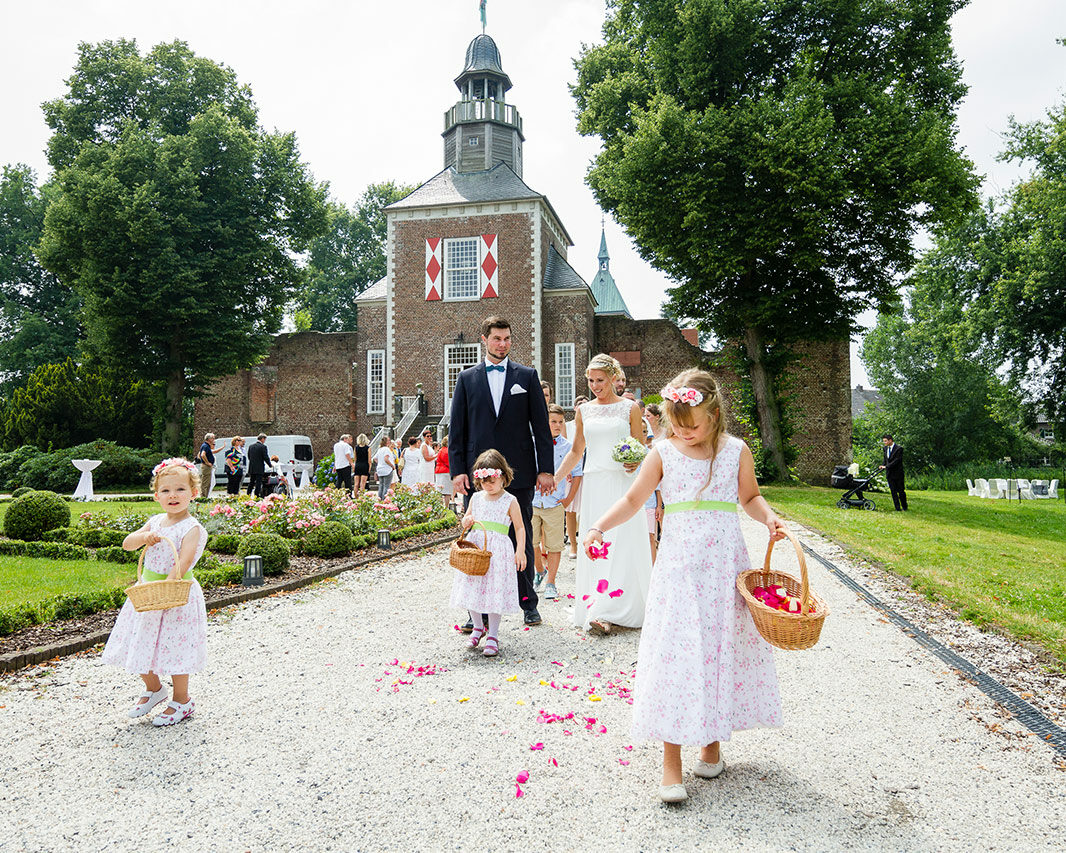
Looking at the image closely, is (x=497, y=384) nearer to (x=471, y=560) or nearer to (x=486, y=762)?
(x=471, y=560)

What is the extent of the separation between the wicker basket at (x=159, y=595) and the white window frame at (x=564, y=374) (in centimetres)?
2477

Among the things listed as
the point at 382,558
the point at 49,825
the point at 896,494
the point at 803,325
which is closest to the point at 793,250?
the point at 803,325

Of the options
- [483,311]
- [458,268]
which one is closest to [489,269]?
[458,268]

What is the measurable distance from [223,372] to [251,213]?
607cm

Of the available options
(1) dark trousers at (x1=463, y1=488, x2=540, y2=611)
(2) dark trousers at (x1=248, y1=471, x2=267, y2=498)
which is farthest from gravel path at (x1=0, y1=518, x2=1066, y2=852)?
(2) dark trousers at (x1=248, y1=471, x2=267, y2=498)

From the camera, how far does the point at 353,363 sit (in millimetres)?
31172

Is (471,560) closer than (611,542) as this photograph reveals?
Yes

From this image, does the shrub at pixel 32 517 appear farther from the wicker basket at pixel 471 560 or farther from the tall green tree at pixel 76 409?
the tall green tree at pixel 76 409

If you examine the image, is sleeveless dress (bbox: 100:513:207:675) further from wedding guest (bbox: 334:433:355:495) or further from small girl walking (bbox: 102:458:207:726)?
wedding guest (bbox: 334:433:355:495)

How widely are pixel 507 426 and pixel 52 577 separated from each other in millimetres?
5259

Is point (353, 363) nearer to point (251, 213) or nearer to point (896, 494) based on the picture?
point (251, 213)

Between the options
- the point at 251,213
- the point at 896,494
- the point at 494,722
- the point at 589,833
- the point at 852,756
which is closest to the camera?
the point at 589,833

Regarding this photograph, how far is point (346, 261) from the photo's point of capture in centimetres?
4766

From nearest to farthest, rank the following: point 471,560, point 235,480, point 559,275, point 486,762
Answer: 1. point 486,762
2. point 471,560
3. point 235,480
4. point 559,275
